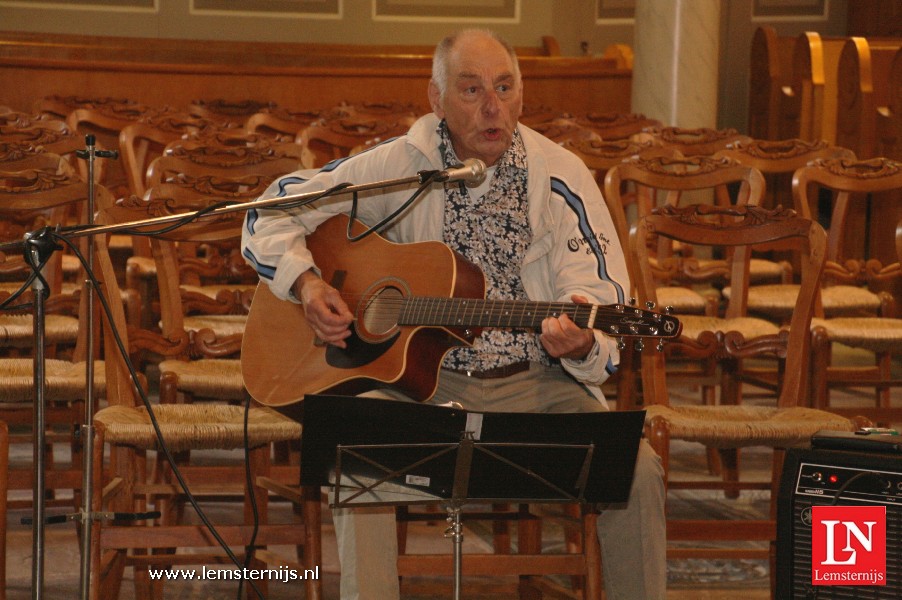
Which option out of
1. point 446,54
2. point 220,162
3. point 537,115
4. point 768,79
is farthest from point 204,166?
point 768,79

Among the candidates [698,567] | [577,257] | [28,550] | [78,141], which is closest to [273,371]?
[577,257]

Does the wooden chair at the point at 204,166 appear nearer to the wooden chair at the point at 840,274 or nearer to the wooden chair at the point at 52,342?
the wooden chair at the point at 52,342

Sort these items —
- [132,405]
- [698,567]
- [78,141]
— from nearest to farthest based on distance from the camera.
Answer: [132,405] < [698,567] < [78,141]

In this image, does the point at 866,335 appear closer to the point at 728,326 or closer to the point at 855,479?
the point at 728,326

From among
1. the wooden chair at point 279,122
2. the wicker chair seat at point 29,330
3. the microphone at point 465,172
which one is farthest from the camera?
the wooden chair at point 279,122

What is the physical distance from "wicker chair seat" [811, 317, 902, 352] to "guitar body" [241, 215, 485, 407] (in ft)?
5.63

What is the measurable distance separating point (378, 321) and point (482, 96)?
0.56 metres

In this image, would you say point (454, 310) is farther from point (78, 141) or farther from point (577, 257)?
point (78, 141)

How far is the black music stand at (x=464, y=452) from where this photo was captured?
2.01 meters

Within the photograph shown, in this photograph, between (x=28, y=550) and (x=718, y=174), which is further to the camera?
(x=718, y=174)

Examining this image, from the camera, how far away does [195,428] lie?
268 centimetres

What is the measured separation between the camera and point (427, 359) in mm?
2516

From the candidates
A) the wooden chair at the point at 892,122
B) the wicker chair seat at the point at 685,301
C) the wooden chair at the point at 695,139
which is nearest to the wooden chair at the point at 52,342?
the wicker chair seat at the point at 685,301

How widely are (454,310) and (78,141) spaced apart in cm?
309
